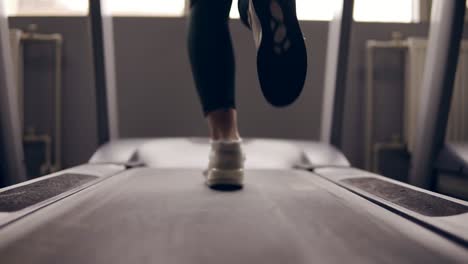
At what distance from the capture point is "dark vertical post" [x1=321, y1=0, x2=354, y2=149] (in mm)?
1760

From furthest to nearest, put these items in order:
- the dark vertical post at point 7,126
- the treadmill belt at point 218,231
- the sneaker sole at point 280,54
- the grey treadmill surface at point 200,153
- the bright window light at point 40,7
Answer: the bright window light at point 40,7 < the grey treadmill surface at point 200,153 < the dark vertical post at point 7,126 < the sneaker sole at point 280,54 < the treadmill belt at point 218,231

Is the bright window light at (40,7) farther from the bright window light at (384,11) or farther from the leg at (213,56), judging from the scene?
the bright window light at (384,11)

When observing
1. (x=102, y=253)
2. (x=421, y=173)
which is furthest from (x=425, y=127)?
(x=102, y=253)

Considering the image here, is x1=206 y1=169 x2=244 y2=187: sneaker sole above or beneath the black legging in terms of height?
beneath

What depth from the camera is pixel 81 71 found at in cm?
199

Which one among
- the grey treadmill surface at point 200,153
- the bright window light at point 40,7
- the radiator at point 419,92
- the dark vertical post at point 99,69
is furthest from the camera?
the bright window light at point 40,7

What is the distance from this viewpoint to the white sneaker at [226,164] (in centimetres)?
93

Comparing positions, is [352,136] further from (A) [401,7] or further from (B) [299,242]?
(B) [299,242]

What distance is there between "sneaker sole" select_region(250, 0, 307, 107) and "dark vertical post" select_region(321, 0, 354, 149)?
41.6 inches

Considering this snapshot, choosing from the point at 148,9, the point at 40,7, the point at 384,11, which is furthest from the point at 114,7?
the point at 384,11

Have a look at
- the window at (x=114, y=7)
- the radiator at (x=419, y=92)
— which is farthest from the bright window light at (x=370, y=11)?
the window at (x=114, y=7)

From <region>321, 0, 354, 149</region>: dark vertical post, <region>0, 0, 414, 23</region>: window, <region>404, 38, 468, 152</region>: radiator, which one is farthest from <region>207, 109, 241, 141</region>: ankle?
<region>404, 38, 468, 152</region>: radiator

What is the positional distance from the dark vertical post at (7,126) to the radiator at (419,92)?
174cm

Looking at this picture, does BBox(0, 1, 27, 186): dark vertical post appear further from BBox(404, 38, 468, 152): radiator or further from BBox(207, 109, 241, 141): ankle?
BBox(404, 38, 468, 152): radiator
